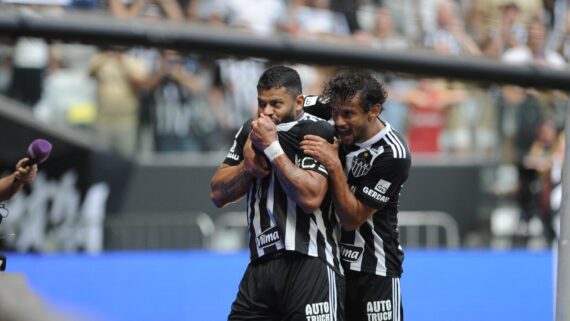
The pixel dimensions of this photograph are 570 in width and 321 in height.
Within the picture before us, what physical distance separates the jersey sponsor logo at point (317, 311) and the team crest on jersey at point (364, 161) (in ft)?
2.33

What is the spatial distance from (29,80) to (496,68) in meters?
9.71

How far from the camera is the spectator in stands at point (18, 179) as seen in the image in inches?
219

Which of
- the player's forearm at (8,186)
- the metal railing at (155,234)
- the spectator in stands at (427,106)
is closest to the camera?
the player's forearm at (8,186)

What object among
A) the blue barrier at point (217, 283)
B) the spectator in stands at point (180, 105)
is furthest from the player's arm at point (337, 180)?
the spectator in stands at point (180, 105)

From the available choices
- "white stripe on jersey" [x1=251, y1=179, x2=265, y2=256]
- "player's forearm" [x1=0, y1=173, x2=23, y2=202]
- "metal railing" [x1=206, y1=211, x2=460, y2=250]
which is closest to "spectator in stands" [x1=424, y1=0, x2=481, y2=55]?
"white stripe on jersey" [x1=251, y1=179, x2=265, y2=256]

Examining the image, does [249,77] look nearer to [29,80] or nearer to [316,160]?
[29,80]

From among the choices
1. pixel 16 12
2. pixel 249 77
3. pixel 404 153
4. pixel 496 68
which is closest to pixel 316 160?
pixel 404 153

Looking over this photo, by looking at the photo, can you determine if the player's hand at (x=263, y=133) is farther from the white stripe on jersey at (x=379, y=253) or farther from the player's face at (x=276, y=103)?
the white stripe on jersey at (x=379, y=253)

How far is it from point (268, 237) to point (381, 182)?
65cm

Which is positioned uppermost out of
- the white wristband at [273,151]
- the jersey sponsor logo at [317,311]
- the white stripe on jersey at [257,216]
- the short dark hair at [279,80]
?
the short dark hair at [279,80]

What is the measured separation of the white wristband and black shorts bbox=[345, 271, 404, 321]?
89 centimetres

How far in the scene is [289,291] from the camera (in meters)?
5.40

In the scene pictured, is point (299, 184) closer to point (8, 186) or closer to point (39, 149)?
point (39, 149)

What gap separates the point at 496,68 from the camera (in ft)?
10.2
